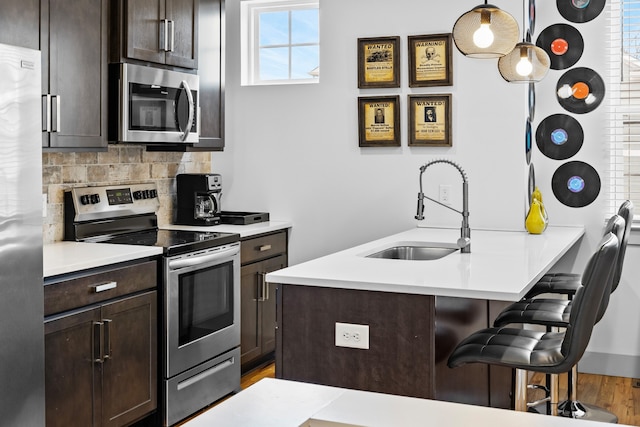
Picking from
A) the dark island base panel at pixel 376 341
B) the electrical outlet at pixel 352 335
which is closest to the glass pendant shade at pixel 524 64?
the dark island base panel at pixel 376 341

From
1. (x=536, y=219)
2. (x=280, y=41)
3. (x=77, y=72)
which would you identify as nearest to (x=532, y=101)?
(x=536, y=219)

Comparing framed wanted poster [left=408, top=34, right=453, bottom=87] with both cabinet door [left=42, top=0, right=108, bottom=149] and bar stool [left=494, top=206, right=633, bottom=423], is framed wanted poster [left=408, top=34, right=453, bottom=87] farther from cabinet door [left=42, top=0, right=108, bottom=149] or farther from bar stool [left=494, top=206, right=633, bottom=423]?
cabinet door [left=42, top=0, right=108, bottom=149]

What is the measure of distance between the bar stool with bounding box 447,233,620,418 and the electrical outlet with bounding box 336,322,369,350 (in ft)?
0.99

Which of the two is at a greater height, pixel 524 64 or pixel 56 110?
pixel 524 64

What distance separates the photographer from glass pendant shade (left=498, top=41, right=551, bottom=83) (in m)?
3.40

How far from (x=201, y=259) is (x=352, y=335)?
4.32ft

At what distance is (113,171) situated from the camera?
4090mm

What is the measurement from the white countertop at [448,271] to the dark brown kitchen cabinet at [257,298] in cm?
91

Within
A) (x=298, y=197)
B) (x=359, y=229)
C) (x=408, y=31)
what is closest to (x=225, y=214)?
(x=298, y=197)

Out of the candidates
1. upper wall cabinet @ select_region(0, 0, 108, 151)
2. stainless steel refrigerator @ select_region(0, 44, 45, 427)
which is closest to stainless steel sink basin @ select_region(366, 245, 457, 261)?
upper wall cabinet @ select_region(0, 0, 108, 151)

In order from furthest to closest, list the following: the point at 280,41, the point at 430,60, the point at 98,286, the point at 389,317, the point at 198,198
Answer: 1. the point at 280,41
2. the point at 198,198
3. the point at 430,60
4. the point at 98,286
5. the point at 389,317

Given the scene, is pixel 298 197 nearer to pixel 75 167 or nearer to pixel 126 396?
pixel 75 167

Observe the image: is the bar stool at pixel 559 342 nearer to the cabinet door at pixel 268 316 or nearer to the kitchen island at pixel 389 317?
the kitchen island at pixel 389 317

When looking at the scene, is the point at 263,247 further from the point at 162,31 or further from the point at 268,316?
the point at 162,31
